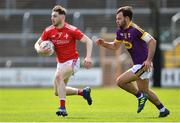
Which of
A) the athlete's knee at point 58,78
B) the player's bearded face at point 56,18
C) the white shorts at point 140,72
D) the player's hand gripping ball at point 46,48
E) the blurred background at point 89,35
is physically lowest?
the blurred background at point 89,35

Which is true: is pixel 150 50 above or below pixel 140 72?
above

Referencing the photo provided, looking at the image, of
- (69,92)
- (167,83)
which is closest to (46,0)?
(167,83)

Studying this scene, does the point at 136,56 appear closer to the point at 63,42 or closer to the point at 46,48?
the point at 63,42

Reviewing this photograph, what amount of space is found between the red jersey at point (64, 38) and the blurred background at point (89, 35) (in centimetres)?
1808

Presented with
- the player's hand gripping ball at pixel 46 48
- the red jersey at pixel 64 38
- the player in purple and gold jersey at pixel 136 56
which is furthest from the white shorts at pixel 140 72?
the player's hand gripping ball at pixel 46 48

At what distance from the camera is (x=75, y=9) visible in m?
36.6

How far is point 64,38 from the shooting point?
13484 mm

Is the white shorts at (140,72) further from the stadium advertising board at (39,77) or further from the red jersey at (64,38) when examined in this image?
the stadium advertising board at (39,77)

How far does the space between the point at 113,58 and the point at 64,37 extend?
21308mm

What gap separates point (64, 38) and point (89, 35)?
68.2 feet

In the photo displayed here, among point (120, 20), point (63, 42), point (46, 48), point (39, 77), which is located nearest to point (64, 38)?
point (63, 42)

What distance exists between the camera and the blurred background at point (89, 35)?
108 feet

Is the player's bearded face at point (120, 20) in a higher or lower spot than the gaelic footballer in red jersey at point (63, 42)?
higher

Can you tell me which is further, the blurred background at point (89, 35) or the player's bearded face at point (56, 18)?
the blurred background at point (89, 35)
